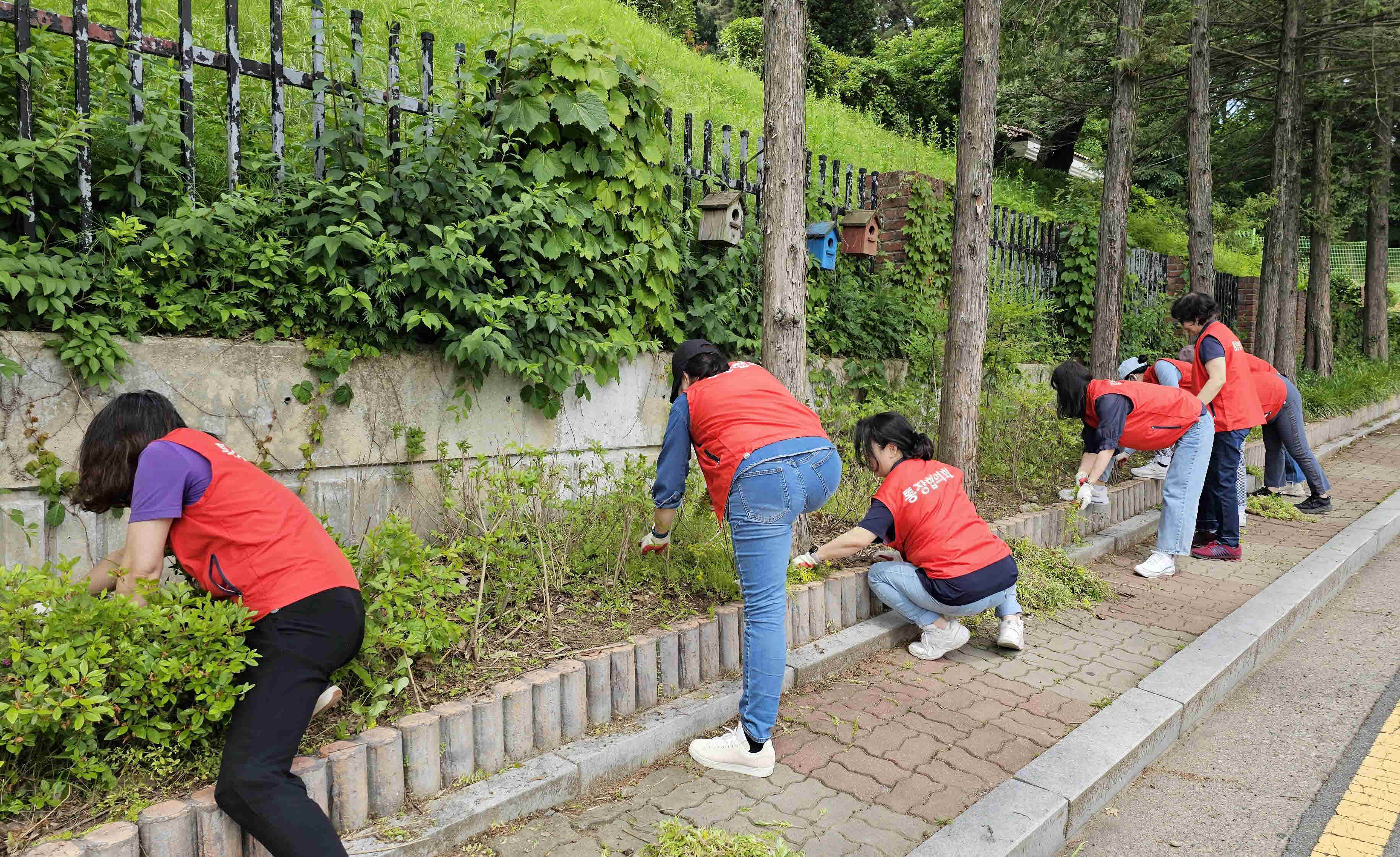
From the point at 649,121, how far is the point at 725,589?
9.64 feet

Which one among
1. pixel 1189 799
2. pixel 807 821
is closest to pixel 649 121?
pixel 807 821

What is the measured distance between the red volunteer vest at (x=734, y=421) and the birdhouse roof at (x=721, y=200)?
2.54 meters

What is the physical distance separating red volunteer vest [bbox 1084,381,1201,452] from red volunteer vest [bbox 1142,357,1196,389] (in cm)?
68

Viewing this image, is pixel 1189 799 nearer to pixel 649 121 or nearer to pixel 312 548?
pixel 312 548

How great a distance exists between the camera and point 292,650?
2.46m

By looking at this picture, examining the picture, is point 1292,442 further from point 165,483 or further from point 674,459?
point 165,483

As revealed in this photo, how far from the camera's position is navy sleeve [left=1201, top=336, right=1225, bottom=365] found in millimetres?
6211

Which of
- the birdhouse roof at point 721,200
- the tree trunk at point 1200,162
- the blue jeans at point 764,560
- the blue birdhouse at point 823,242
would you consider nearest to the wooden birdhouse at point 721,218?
the birdhouse roof at point 721,200

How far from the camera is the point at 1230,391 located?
6.31 meters

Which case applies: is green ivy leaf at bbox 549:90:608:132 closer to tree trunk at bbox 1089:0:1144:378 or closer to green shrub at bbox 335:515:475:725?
green shrub at bbox 335:515:475:725

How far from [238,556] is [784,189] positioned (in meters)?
3.26

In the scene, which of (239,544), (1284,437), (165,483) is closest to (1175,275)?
(1284,437)

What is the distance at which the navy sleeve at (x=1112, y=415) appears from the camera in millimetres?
5715

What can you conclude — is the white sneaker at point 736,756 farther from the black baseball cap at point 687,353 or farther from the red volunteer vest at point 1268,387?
the red volunteer vest at point 1268,387
